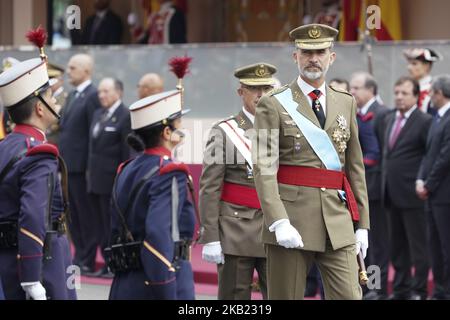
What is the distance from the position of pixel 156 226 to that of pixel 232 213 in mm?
1333

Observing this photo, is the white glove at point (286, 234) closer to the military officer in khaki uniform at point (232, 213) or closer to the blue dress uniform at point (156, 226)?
the blue dress uniform at point (156, 226)

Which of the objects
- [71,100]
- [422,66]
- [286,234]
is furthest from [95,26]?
[286,234]

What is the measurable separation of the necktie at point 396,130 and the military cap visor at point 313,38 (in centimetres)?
427

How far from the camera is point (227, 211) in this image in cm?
835

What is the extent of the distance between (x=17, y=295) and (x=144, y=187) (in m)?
0.88

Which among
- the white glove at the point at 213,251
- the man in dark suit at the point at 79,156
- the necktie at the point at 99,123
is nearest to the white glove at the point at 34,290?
the white glove at the point at 213,251

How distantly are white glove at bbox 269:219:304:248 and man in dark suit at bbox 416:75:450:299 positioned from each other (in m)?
4.16

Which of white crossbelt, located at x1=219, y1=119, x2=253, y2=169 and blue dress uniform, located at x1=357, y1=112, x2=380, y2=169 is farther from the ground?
white crossbelt, located at x1=219, y1=119, x2=253, y2=169

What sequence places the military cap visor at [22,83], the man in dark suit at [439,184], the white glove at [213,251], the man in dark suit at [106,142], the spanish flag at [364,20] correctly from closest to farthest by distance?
the military cap visor at [22,83], the white glove at [213,251], the man in dark suit at [439,184], the man in dark suit at [106,142], the spanish flag at [364,20]

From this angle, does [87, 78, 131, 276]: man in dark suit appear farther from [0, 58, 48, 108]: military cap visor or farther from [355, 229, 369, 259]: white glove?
[355, 229, 369, 259]: white glove

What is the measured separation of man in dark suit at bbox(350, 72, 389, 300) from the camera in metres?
11.3

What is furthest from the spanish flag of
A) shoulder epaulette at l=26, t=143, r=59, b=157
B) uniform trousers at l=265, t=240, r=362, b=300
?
shoulder epaulette at l=26, t=143, r=59, b=157

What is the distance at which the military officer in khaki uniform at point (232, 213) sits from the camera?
324 inches
